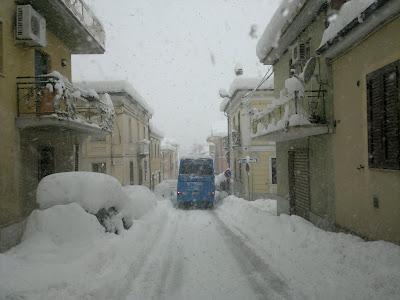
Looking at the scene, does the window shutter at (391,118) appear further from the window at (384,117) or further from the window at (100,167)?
the window at (100,167)

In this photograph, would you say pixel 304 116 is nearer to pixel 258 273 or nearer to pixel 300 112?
pixel 300 112

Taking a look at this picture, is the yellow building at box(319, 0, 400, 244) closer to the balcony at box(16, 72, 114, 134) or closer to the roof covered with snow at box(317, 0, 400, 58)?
the roof covered with snow at box(317, 0, 400, 58)

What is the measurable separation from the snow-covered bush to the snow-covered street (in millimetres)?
372

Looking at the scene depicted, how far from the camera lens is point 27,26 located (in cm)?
1015

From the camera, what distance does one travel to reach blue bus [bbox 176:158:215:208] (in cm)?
2103

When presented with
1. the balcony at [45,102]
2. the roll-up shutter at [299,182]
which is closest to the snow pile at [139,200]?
the balcony at [45,102]

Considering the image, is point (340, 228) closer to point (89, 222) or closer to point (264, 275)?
point (264, 275)

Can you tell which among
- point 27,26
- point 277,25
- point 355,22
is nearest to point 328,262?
point 355,22

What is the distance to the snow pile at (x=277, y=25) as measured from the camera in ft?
38.0

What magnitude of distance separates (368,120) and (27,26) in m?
8.91

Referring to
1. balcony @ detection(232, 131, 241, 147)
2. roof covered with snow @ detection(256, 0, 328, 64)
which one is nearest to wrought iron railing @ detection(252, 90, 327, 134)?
roof covered with snow @ detection(256, 0, 328, 64)

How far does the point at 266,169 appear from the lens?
987 inches

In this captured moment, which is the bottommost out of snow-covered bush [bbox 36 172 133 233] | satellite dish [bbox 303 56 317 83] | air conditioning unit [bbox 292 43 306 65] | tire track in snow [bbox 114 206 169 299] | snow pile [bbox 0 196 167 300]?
tire track in snow [bbox 114 206 169 299]

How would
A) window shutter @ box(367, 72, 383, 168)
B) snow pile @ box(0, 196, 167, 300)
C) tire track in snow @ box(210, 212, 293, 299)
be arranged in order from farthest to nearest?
window shutter @ box(367, 72, 383, 168)
snow pile @ box(0, 196, 167, 300)
tire track in snow @ box(210, 212, 293, 299)
